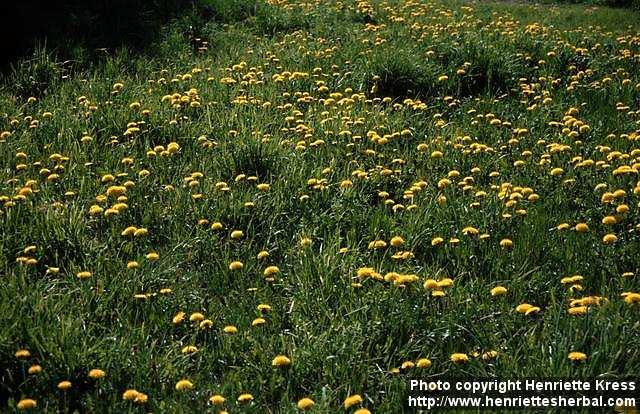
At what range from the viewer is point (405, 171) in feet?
15.6

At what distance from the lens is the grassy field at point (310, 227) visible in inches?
111

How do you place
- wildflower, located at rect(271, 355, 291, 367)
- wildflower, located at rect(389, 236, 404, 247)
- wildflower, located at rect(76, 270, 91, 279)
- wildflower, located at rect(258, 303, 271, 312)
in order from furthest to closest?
wildflower, located at rect(389, 236, 404, 247) → wildflower, located at rect(76, 270, 91, 279) → wildflower, located at rect(258, 303, 271, 312) → wildflower, located at rect(271, 355, 291, 367)

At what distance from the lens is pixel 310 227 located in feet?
13.4

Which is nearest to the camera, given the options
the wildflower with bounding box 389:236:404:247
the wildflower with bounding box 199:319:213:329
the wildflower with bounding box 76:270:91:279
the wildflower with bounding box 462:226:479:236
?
the wildflower with bounding box 199:319:213:329

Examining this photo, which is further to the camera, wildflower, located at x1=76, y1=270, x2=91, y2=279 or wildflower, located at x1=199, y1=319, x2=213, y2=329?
wildflower, located at x1=76, y1=270, x2=91, y2=279

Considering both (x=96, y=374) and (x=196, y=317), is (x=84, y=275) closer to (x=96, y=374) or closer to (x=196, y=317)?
(x=196, y=317)

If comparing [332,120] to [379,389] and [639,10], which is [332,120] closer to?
[379,389]

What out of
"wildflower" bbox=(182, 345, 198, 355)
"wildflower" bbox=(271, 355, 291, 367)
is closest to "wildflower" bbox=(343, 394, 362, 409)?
"wildflower" bbox=(271, 355, 291, 367)

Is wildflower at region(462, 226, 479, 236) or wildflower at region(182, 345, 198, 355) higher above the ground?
wildflower at region(462, 226, 479, 236)

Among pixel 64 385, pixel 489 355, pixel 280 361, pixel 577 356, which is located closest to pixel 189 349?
pixel 280 361

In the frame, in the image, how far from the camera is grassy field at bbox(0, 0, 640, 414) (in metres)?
2.81

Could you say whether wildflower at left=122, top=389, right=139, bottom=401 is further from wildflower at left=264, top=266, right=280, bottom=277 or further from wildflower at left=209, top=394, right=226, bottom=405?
wildflower at left=264, top=266, right=280, bottom=277

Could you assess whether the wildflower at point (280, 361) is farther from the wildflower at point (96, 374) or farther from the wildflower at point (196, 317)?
the wildflower at point (96, 374)

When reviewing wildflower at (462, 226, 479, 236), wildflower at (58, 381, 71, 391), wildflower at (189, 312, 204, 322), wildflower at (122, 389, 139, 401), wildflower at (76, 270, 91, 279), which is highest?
wildflower at (462, 226, 479, 236)
